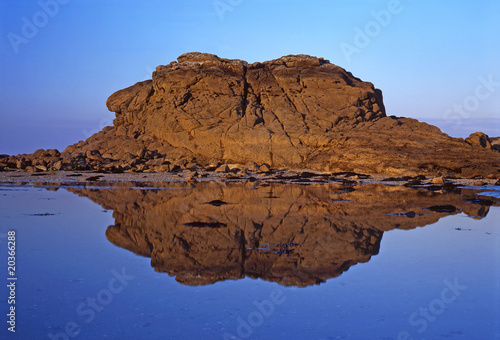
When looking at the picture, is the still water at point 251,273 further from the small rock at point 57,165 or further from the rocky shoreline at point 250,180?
the small rock at point 57,165

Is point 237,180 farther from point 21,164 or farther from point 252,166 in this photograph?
point 21,164

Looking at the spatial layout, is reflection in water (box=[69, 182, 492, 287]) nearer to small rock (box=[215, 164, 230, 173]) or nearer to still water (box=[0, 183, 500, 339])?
still water (box=[0, 183, 500, 339])

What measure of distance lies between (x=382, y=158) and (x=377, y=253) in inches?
827

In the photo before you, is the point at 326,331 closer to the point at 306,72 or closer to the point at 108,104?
the point at 306,72

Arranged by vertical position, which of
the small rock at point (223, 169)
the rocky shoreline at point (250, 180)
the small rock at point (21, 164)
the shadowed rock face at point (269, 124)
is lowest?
the rocky shoreline at point (250, 180)

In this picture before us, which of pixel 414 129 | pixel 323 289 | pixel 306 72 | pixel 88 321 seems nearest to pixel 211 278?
pixel 323 289

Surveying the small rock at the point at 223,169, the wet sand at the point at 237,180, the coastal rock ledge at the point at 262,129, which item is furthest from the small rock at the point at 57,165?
the small rock at the point at 223,169

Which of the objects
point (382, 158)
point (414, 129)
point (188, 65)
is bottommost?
point (382, 158)

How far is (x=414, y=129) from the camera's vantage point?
100 ft

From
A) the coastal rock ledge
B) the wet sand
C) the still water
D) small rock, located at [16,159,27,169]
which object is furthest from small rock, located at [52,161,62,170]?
the still water

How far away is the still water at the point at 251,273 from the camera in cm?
430

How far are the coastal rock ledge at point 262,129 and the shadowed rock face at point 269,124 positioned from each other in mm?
69

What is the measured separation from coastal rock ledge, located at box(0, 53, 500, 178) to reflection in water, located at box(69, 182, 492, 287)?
36.2 ft

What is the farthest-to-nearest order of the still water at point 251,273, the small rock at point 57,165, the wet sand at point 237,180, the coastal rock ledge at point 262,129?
the small rock at point 57,165 < the coastal rock ledge at point 262,129 < the wet sand at point 237,180 < the still water at point 251,273
